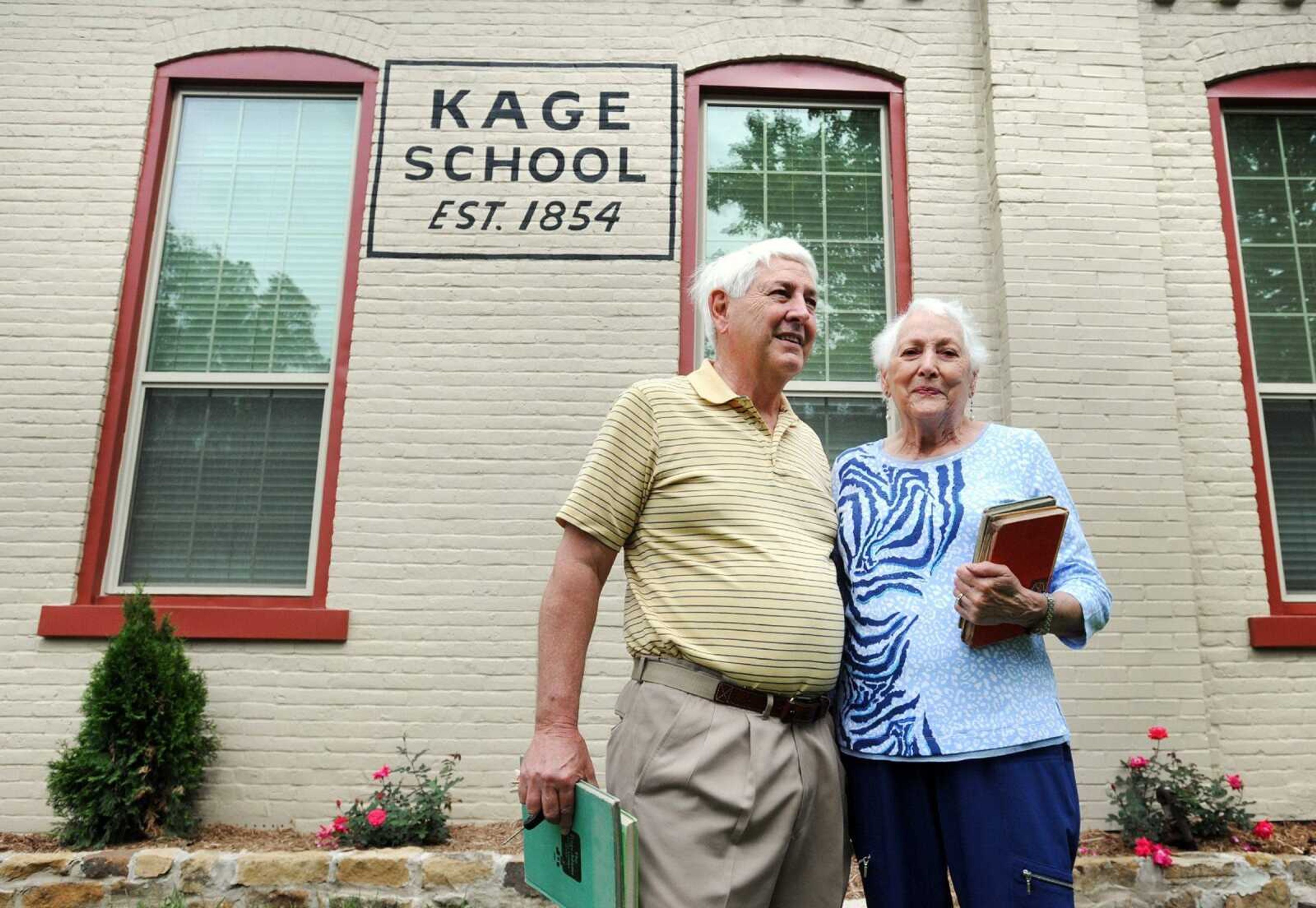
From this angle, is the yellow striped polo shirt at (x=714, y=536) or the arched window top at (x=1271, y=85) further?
the arched window top at (x=1271, y=85)

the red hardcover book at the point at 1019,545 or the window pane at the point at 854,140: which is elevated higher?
the window pane at the point at 854,140

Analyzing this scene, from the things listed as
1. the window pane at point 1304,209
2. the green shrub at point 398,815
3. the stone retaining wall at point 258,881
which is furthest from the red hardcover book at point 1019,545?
the window pane at point 1304,209

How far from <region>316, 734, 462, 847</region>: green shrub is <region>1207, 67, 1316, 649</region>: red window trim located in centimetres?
411

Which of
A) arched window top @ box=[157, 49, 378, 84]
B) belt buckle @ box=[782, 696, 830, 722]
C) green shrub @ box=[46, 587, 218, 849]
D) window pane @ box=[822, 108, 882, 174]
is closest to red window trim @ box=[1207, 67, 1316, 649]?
window pane @ box=[822, 108, 882, 174]

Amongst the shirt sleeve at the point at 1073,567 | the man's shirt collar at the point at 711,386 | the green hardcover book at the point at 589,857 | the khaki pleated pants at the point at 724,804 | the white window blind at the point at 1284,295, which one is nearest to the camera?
the green hardcover book at the point at 589,857

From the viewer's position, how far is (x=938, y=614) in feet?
6.56

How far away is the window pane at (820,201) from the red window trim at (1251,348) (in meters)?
1.96

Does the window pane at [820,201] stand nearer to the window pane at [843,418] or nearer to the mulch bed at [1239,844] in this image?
the window pane at [843,418]

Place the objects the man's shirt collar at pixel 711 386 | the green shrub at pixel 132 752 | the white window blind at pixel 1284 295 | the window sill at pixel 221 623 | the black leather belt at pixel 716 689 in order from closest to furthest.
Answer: the black leather belt at pixel 716 689
the man's shirt collar at pixel 711 386
the green shrub at pixel 132 752
the window sill at pixel 221 623
the white window blind at pixel 1284 295

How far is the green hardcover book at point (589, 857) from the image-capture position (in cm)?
158

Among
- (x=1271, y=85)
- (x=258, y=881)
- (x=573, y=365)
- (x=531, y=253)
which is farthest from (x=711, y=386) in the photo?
(x=1271, y=85)

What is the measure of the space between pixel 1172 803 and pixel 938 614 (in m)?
2.88

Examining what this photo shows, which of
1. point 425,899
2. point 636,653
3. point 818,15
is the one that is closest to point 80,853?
point 425,899

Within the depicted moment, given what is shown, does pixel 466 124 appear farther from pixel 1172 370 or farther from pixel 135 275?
pixel 1172 370
